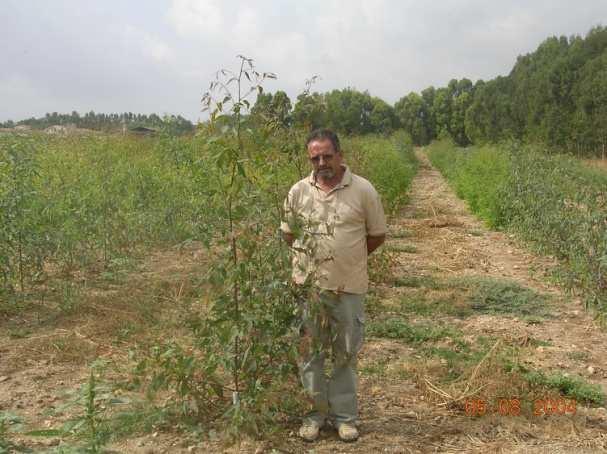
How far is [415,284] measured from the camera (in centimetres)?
697

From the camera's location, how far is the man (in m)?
3.23

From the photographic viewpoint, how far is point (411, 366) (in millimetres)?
4465

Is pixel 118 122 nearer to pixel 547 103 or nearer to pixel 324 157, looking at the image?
pixel 324 157

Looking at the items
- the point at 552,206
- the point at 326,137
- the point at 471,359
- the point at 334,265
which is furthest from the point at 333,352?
the point at 552,206

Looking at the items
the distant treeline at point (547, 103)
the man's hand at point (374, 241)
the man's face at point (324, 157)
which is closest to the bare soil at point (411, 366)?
the man's hand at point (374, 241)

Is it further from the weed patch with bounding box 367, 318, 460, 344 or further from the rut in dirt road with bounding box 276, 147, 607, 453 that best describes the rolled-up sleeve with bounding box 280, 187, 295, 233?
the weed patch with bounding box 367, 318, 460, 344

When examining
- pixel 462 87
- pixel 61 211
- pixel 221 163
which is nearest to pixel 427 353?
pixel 221 163

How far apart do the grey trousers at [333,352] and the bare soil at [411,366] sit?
0.66ft

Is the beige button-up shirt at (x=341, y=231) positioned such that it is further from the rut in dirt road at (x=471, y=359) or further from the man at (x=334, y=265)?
the rut in dirt road at (x=471, y=359)

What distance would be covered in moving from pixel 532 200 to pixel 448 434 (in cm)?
619

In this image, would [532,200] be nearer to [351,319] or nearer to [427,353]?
[427,353]

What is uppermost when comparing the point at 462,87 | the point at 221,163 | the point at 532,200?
the point at 462,87

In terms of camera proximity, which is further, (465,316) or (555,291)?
(555,291)

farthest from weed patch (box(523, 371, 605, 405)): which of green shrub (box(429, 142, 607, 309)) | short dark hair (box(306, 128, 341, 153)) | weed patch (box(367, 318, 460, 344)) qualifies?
short dark hair (box(306, 128, 341, 153))
